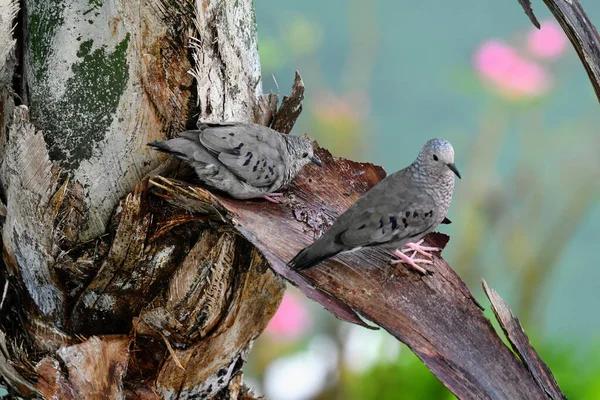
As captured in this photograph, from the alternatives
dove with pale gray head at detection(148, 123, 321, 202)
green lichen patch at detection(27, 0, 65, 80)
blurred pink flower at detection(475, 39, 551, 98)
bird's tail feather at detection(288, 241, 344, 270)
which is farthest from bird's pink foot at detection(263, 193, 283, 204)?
blurred pink flower at detection(475, 39, 551, 98)

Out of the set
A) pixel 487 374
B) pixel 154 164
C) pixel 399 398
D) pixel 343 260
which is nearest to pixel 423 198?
pixel 343 260

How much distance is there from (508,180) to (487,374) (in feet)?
8.10

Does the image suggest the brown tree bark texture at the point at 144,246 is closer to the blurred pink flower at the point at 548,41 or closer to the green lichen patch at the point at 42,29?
the green lichen patch at the point at 42,29

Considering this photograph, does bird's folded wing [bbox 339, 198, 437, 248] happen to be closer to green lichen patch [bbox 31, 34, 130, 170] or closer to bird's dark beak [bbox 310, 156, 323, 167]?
bird's dark beak [bbox 310, 156, 323, 167]

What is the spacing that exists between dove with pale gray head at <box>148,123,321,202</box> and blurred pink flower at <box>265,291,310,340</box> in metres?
1.83

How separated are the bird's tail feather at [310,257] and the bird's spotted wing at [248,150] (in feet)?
0.87

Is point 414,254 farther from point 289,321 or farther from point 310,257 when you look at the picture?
point 289,321

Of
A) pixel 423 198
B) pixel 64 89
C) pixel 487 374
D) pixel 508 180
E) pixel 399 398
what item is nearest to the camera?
pixel 487 374

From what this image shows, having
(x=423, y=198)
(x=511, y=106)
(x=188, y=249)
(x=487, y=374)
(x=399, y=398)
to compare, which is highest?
(x=511, y=106)

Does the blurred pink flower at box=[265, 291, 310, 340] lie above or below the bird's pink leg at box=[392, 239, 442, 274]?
below

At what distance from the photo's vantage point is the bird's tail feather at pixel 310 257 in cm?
123

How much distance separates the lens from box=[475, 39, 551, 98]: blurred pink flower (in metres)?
3.33

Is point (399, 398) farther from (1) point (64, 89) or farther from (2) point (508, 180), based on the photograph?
(1) point (64, 89)

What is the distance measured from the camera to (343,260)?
4.51ft
